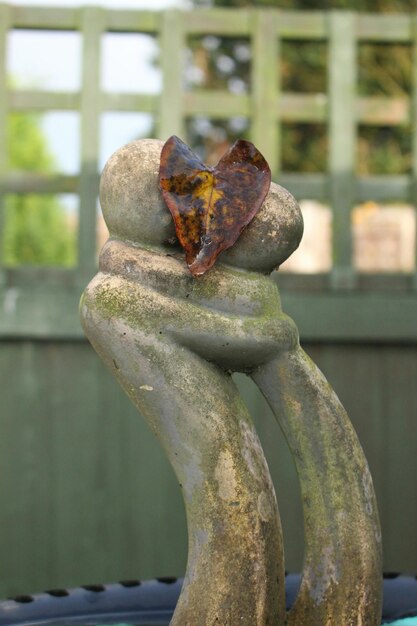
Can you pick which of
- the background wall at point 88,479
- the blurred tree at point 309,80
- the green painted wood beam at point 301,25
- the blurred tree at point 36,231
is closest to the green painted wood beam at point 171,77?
the green painted wood beam at point 301,25

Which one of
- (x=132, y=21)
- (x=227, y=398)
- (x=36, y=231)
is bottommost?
(x=36, y=231)

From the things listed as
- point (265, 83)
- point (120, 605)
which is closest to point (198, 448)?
point (120, 605)

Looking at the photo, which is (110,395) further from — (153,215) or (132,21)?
(153,215)

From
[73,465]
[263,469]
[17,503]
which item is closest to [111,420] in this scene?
[73,465]

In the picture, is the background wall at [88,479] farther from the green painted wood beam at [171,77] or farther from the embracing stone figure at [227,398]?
the embracing stone figure at [227,398]

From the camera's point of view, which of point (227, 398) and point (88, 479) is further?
point (88, 479)

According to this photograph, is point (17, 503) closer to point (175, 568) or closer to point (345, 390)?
point (175, 568)
